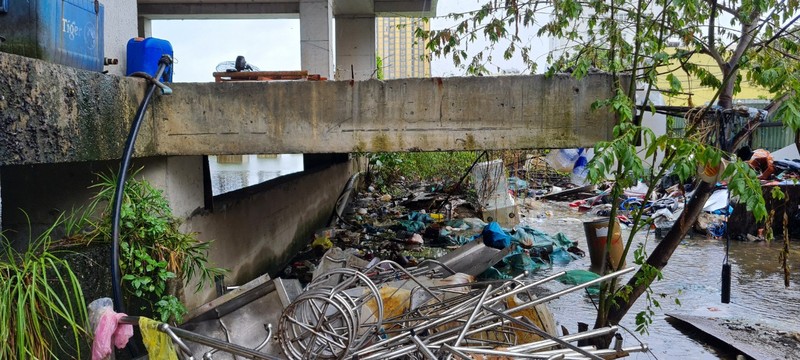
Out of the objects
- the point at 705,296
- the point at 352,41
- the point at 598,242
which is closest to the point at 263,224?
the point at 598,242

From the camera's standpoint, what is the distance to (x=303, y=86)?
4316 millimetres

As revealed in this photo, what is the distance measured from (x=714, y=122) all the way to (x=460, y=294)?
2213mm

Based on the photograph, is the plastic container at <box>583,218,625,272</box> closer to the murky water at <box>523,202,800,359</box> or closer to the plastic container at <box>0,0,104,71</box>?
the murky water at <box>523,202,800,359</box>

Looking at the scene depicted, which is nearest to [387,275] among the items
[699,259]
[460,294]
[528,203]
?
[460,294]

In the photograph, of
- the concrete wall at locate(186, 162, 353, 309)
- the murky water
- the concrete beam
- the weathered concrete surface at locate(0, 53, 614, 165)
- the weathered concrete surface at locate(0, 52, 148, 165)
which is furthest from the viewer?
the concrete beam

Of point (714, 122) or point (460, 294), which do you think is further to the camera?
point (714, 122)

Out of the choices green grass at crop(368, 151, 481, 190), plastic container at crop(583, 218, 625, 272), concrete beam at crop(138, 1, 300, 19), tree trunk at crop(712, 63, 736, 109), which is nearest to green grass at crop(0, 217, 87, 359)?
tree trunk at crop(712, 63, 736, 109)

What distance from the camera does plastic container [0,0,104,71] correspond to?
3156 millimetres

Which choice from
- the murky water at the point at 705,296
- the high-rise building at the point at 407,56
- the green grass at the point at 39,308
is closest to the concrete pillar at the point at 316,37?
the high-rise building at the point at 407,56

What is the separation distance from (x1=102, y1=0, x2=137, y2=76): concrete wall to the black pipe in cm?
38

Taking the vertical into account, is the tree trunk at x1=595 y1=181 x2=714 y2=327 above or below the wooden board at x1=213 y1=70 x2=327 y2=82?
below

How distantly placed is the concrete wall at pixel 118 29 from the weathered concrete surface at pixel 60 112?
1.24ft

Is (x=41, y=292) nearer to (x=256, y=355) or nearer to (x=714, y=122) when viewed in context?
(x=256, y=355)

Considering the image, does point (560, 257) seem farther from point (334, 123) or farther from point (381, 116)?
point (334, 123)
